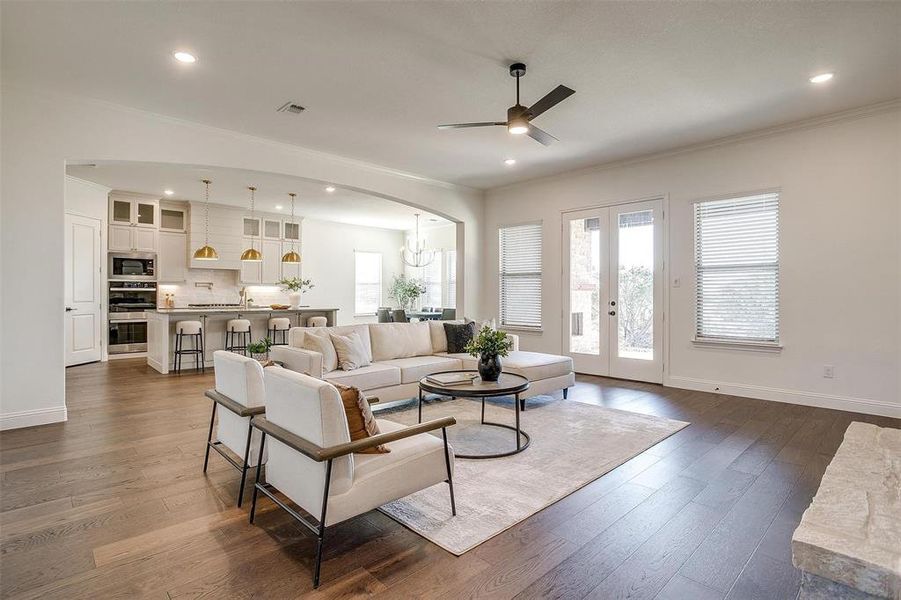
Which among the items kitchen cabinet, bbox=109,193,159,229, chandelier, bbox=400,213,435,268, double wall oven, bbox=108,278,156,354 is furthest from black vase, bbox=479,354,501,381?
kitchen cabinet, bbox=109,193,159,229

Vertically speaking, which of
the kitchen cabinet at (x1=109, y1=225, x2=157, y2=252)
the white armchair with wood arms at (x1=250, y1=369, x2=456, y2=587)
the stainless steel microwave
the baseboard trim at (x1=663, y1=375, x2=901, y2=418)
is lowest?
the baseboard trim at (x1=663, y1=375, x2=901, y2=418)

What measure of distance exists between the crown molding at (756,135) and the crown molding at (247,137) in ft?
6.59

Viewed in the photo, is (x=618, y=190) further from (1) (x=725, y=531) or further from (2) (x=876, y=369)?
(1) (x=725, y=531)

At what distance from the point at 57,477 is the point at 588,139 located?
19.0 feet

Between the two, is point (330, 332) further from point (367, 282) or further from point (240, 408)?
point (367, 282)

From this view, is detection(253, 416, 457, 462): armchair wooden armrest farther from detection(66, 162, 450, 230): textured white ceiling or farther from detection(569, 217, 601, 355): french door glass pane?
detection(569, 217, 601, 355): french door glass pane

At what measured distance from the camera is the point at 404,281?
1222 cm

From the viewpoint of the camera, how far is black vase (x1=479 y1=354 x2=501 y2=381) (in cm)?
388

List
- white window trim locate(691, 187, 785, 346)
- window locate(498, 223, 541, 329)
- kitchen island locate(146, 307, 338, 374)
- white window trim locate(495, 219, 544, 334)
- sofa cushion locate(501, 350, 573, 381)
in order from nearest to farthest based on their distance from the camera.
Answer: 1. sofa cushion locate(501, 350, 573, 381)
2. white window trim locate(691, 187, 785, 346)
3. kitchen island locate(146, 307, 338, 374)
4. white window trim locate(495, 219, 544, 334)
5. window locate(498, 223, 541, 329)

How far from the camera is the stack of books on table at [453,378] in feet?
12.3

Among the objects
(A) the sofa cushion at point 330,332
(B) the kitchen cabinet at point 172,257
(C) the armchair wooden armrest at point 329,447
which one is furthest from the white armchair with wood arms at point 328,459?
(B) the kitchen cabinet at point 172,257

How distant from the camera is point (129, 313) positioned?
8.51 metres

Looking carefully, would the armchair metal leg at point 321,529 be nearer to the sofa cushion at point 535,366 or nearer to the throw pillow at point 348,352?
the throw pillow at point 348,352

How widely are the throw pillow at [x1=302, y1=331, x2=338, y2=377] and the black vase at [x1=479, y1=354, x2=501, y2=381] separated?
1.56 m
